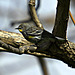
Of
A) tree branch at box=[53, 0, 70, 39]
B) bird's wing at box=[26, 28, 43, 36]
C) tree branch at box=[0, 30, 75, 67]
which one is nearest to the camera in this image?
tree branch at box=[53, 0, 70, 39]

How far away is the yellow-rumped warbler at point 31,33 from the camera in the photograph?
175cm

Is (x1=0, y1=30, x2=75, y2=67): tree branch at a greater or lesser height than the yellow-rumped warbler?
lesser

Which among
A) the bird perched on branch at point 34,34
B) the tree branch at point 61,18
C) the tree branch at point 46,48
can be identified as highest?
the tree branch at point 61,18

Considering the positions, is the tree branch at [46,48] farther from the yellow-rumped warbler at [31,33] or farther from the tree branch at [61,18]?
the tree branch at [61,18]

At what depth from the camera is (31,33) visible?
1801 mm

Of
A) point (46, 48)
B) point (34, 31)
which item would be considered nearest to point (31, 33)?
point (34, 31)

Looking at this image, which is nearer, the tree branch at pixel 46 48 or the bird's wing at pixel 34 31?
the tree branch at pixel 46 48

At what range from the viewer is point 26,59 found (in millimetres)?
3502

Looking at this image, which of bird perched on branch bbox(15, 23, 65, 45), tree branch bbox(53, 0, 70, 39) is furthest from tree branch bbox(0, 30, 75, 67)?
tree branch bbox(53, 0, 70, 39)

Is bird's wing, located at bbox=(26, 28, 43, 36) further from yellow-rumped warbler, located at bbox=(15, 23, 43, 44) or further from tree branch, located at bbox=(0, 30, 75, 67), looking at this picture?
tree branch, located at bbox=(0, 30, 75, 67)

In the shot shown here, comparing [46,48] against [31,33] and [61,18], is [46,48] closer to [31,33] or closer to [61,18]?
[31,33]

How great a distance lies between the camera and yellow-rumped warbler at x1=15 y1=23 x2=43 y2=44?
1.75 metres

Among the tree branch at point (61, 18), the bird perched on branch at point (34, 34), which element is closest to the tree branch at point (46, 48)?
the bird perched on branch at point (34, 34)

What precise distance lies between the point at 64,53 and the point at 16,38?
584mm
